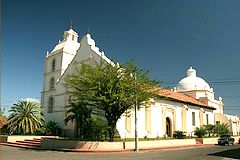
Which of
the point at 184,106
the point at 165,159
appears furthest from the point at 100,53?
the point at 165,159

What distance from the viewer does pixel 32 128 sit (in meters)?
34.3

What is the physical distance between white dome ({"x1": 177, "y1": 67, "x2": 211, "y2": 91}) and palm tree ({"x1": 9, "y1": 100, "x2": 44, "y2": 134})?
32.9 metres

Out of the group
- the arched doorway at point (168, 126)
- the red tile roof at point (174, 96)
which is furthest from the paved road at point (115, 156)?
the arched doorway at point (168, 126)

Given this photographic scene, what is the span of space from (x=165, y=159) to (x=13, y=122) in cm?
2317

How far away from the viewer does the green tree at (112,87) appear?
84.0ft

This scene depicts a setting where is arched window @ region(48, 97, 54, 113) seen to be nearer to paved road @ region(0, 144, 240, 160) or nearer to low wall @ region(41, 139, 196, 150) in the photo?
low wall @ region(41, 139, 196, 150)

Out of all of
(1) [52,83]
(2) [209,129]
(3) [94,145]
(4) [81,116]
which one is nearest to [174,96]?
(2) [209,129]

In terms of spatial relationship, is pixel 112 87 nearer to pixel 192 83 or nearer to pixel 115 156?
pixel 115 156

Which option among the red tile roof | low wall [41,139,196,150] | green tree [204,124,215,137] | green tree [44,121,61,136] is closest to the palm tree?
green tree [44,121,61,136]

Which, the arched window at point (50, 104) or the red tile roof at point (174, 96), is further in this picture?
the arched window at point (50, 104)

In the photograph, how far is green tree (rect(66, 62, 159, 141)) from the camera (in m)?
25.6

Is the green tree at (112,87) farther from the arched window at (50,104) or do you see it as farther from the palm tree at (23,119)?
the arched window at (50,104)

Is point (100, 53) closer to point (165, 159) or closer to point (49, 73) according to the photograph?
point (49, 73)

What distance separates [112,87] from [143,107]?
8.02 m
